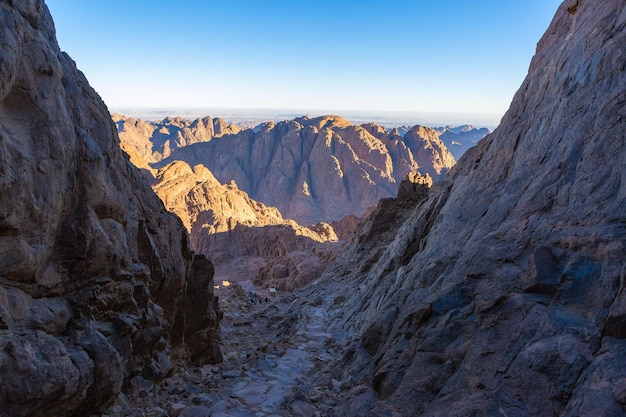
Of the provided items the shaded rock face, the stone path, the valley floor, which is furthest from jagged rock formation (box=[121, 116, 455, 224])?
the shaded rock face

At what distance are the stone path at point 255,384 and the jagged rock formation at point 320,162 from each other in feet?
374

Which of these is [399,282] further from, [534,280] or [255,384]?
[534,280]

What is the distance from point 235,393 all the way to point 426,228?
988 cm

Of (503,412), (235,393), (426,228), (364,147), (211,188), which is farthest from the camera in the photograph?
(364,147)

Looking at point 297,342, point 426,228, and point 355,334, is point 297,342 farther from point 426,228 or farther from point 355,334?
point 426,228

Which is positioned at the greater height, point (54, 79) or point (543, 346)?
point (54, 79)

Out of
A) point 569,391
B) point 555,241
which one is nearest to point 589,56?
point 555,241

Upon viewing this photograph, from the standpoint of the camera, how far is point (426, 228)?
16594mm

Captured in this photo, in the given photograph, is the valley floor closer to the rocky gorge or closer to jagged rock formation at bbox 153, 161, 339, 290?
the rocky gorge

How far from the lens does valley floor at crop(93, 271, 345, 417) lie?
905 centimetres

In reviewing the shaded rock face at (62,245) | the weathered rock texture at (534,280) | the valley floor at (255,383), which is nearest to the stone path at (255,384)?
the valley floor at (255,383)

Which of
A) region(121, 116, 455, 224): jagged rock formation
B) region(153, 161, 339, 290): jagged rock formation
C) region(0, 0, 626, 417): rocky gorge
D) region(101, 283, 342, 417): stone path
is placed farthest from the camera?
region(121, 116, 455, 224): jagged rock formation

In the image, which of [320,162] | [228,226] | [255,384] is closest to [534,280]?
[255,384]

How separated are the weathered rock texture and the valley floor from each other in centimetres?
114
